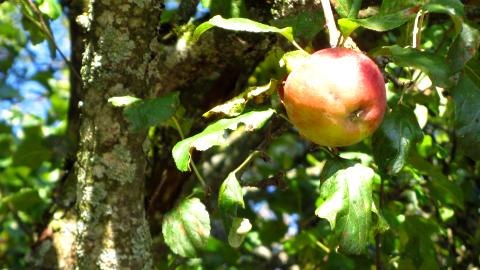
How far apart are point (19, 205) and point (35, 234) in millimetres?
261

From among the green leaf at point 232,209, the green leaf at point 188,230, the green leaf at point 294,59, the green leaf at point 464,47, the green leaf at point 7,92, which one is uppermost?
the green leaf at point 294,59

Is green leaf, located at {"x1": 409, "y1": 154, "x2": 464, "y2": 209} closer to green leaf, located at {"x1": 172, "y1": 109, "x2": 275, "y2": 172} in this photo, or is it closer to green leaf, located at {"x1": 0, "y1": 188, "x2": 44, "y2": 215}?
green leaf, located at {"x1": 172, "y1": 109, "x2": 275, "y2": 172}

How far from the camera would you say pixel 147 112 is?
1.32 meters

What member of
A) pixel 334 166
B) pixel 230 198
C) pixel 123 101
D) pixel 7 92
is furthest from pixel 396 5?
pixel 7 92

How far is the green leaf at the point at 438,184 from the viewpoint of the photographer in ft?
5.64

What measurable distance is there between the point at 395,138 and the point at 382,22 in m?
0.25

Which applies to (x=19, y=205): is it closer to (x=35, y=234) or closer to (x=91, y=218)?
(x=35, y=234)

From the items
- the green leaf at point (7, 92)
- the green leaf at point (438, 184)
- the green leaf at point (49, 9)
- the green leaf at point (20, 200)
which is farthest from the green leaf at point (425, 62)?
the green leaf at point (7, 92)

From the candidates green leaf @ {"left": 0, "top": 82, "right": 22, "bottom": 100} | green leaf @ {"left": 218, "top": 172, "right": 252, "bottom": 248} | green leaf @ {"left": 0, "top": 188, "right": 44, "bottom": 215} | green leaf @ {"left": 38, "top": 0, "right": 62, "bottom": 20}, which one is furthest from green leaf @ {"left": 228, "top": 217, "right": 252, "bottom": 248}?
green leaf @ {"left": 0, "top": 82, "right": 22, "bottom": 100}

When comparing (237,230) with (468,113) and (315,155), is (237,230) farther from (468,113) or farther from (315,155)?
(315,155)

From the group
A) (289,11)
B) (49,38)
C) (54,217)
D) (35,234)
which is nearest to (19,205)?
(35,234)

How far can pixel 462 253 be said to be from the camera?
7.78ft

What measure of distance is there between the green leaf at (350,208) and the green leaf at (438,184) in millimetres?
563

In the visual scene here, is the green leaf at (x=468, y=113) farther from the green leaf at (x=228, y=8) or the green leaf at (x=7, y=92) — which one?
the green leaf at (x=7, y=92)
